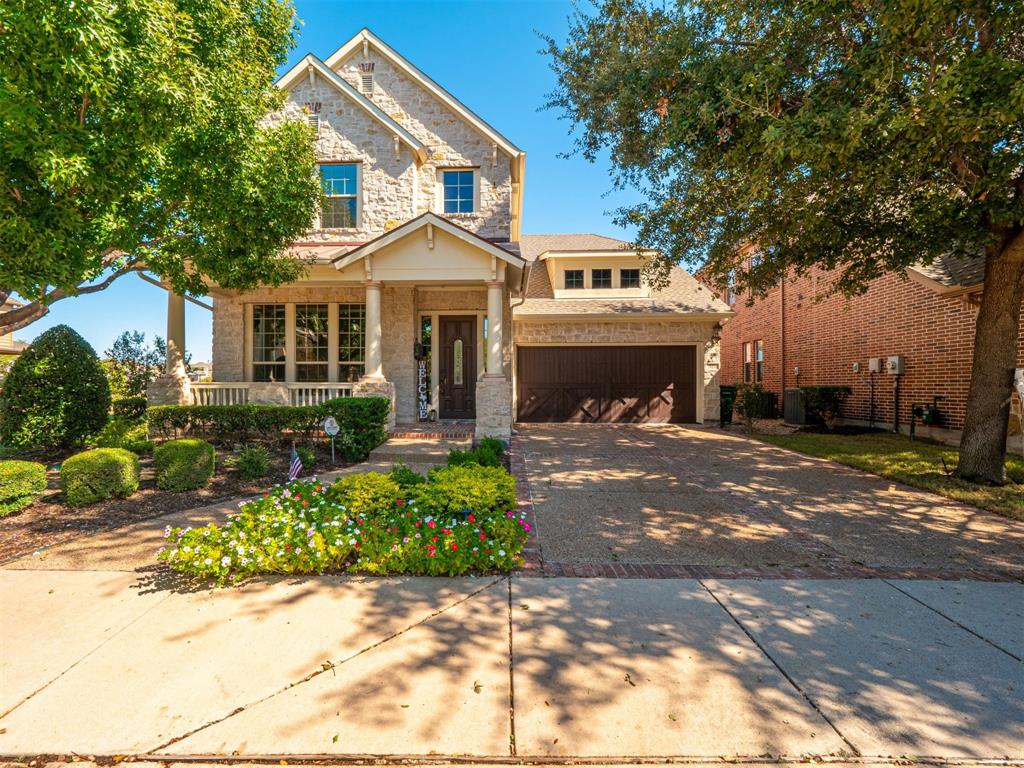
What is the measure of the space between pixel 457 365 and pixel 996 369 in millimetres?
9876

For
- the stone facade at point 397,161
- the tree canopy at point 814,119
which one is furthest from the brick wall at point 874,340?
the stone facade at point 397,161

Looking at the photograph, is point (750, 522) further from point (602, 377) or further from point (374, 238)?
point (374, 238)

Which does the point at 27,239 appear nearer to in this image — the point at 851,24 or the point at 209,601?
the point at 209,601

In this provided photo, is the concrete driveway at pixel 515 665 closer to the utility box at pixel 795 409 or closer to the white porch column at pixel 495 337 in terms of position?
the white porch column at pixel 495 337

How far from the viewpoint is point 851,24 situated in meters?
5.67

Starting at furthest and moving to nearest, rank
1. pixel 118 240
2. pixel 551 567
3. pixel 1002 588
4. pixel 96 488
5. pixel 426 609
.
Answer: pixel 96 488 → pixel 118 240 → pixel 551 567 → pixel 1002 588 → pixel 426 609

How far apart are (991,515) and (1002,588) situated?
102 inches

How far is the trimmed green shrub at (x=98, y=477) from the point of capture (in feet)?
17.6

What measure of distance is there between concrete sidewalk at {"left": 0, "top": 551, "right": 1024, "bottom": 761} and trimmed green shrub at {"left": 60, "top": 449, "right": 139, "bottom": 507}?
6.21 feet

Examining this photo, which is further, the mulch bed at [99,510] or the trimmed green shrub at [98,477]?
the trimmed green shrub at [98,477]

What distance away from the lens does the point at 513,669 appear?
266 centimetres

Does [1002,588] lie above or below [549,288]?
below

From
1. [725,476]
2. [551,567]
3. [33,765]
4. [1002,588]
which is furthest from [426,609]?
[725,476]

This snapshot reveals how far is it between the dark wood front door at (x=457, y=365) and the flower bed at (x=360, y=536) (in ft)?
24.2
